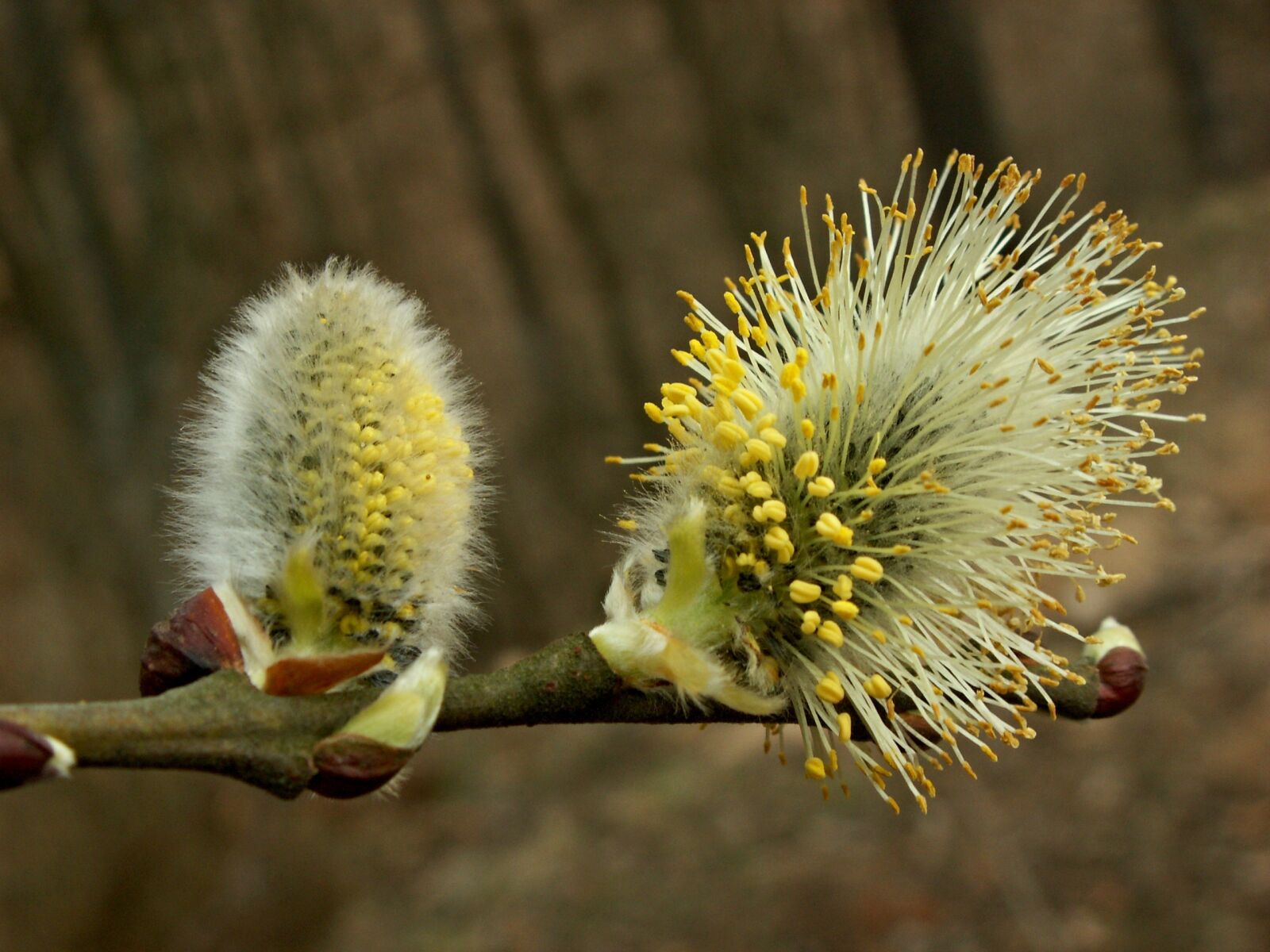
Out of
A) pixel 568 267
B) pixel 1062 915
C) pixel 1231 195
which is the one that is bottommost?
pixel 1062 915

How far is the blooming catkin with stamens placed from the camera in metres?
0.94

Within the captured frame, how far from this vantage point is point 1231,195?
440cm

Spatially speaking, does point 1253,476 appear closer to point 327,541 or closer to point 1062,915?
point 1062,915

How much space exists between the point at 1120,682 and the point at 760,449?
0.41 meters

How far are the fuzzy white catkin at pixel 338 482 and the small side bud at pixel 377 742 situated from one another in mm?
74

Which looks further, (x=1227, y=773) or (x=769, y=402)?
(x=1227, y=773)

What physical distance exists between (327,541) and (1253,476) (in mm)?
3550

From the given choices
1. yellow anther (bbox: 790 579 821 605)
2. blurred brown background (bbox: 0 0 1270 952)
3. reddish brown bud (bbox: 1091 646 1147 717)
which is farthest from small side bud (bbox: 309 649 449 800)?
blurred brown background (bbox: 0 0 1270 952)

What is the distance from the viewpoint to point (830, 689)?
2.99 feet

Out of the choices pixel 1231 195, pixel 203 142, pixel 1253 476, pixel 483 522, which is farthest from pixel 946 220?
pixel 1231 195

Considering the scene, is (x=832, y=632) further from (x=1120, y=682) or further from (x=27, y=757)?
(x=27, y=757)

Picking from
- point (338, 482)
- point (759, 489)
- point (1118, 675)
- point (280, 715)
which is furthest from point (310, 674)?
point (1118, 675)

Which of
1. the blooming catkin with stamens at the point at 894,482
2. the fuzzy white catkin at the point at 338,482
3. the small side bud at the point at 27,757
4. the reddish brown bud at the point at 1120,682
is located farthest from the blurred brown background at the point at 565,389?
the small side bud at the point at 27,757

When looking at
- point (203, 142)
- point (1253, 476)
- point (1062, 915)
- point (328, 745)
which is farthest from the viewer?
point (1253, 476)
